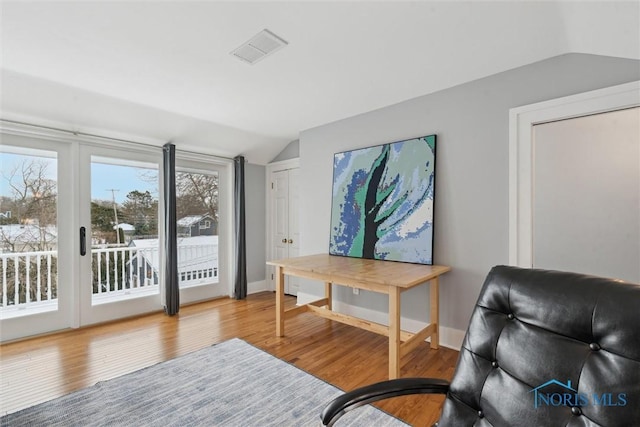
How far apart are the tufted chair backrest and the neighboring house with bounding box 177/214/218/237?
3.99 metres

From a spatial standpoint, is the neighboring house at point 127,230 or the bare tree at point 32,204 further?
the neighboring house at point 127,230

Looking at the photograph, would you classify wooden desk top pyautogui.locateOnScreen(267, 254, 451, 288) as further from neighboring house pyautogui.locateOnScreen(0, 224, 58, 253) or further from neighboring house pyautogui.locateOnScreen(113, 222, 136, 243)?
neighboring house pyautogui.locateOnScreen(0, 224, 58, 253)

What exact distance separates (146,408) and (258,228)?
10.5 ft

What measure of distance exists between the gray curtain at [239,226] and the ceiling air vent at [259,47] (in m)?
2.42

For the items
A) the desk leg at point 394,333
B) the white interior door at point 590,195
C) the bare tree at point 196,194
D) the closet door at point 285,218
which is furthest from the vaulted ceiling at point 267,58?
the desk leg at point 394,333

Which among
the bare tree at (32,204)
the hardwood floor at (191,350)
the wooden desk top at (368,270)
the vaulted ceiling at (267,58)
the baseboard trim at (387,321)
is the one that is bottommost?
the hardwood floor at (191,350)

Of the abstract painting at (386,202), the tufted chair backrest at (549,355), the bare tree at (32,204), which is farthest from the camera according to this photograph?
the bare tree at (32,204)

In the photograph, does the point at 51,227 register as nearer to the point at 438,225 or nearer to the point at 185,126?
the point at 185,126

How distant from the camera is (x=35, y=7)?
1.65 meters

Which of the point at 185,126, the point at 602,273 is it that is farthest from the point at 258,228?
the point at 602,273

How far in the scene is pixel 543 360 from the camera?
3.11 feet

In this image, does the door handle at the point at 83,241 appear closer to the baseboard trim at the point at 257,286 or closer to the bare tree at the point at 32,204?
the bare tree at the point at 32,204

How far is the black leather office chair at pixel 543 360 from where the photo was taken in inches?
31.9

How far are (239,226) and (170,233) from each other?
1.01m
